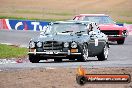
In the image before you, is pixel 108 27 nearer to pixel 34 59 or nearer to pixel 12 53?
pixel 12 53

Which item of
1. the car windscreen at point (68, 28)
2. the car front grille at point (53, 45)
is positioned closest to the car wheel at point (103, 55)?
the car windscreen at point (68, 28)

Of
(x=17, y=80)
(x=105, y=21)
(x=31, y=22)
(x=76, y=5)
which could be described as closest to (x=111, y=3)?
(x=76, y=5)

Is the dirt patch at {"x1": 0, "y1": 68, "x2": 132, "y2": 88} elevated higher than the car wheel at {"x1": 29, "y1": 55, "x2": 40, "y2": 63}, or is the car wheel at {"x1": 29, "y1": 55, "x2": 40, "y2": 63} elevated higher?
the car wheel at {"x1": 29, "y1": 55, "x2": 40, "y2": 63}

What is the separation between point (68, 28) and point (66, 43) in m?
1.63

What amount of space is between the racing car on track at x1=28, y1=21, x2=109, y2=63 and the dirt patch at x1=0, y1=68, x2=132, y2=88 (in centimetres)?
345

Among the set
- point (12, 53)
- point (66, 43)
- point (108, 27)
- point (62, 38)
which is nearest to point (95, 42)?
point (62, 38)

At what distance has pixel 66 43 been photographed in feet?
69.1

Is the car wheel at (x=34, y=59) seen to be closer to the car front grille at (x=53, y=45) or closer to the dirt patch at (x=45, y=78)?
the car front grille at (x=53, y=45)

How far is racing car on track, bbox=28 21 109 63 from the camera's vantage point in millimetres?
21094

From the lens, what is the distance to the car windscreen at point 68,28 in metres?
22.5

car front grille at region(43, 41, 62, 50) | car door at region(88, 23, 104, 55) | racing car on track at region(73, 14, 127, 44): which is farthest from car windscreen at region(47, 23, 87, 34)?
racing car on track at region(73, 14, 127, 44)

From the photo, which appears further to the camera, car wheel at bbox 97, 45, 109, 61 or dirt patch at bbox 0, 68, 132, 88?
car wheel at bbox 97, 45, 109, 61

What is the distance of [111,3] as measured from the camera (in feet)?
351

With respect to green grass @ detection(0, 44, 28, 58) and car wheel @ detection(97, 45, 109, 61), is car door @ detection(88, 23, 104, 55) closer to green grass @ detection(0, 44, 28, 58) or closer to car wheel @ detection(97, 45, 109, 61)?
car wheel @ detection(97, 45, 109, 61)
